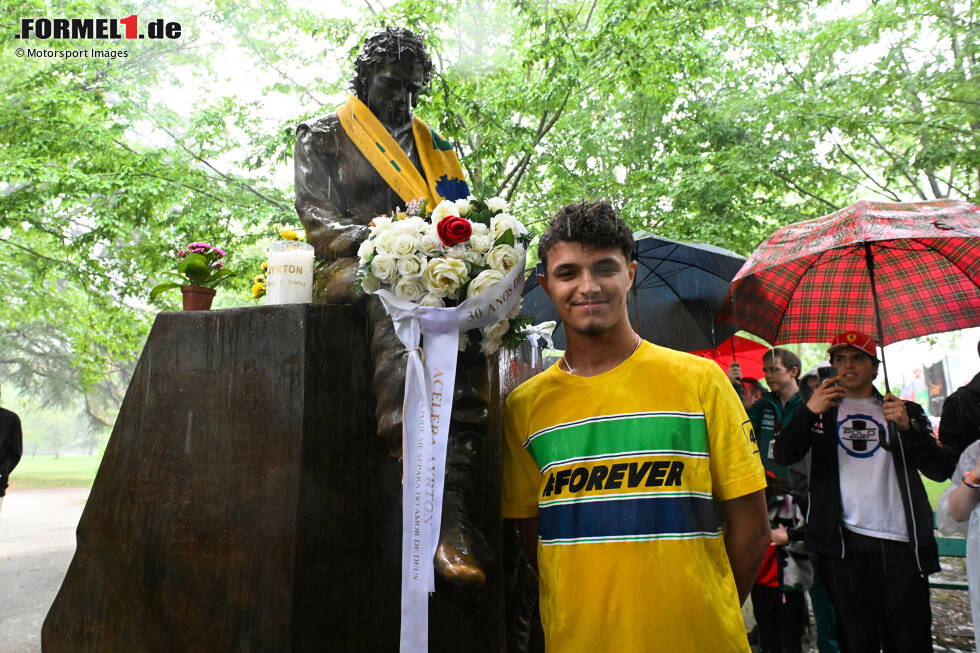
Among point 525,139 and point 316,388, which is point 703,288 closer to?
point 525,139

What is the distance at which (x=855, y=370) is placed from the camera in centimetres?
348

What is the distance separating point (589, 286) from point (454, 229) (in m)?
0.48

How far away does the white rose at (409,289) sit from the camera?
210 centimetres

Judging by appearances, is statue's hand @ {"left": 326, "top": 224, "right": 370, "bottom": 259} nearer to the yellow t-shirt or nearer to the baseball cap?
the yellow t-shirt

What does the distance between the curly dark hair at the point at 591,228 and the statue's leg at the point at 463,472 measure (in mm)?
577

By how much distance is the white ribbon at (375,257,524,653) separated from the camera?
6.49 ft

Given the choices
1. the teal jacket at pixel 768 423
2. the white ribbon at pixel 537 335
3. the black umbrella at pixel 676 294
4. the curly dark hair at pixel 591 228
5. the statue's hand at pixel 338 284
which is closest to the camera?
the curly dark hair at pixel 591 228

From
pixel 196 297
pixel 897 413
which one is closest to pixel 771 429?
pixel 897 413

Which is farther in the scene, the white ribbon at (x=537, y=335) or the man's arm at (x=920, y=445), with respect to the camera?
the man's arm at (x=920, y=445)

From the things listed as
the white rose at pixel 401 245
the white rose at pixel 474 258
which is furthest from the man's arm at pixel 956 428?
the white rose at pixel 401 245

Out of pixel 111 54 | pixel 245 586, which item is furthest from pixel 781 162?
pixel 111 54

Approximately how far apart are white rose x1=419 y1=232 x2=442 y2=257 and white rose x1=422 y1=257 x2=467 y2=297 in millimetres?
48

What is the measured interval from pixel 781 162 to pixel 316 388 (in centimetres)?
753

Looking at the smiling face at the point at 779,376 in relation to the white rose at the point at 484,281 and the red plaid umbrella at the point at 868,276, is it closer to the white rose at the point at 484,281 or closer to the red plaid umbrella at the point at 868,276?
the red plaid umbrella at the point at 868,276
